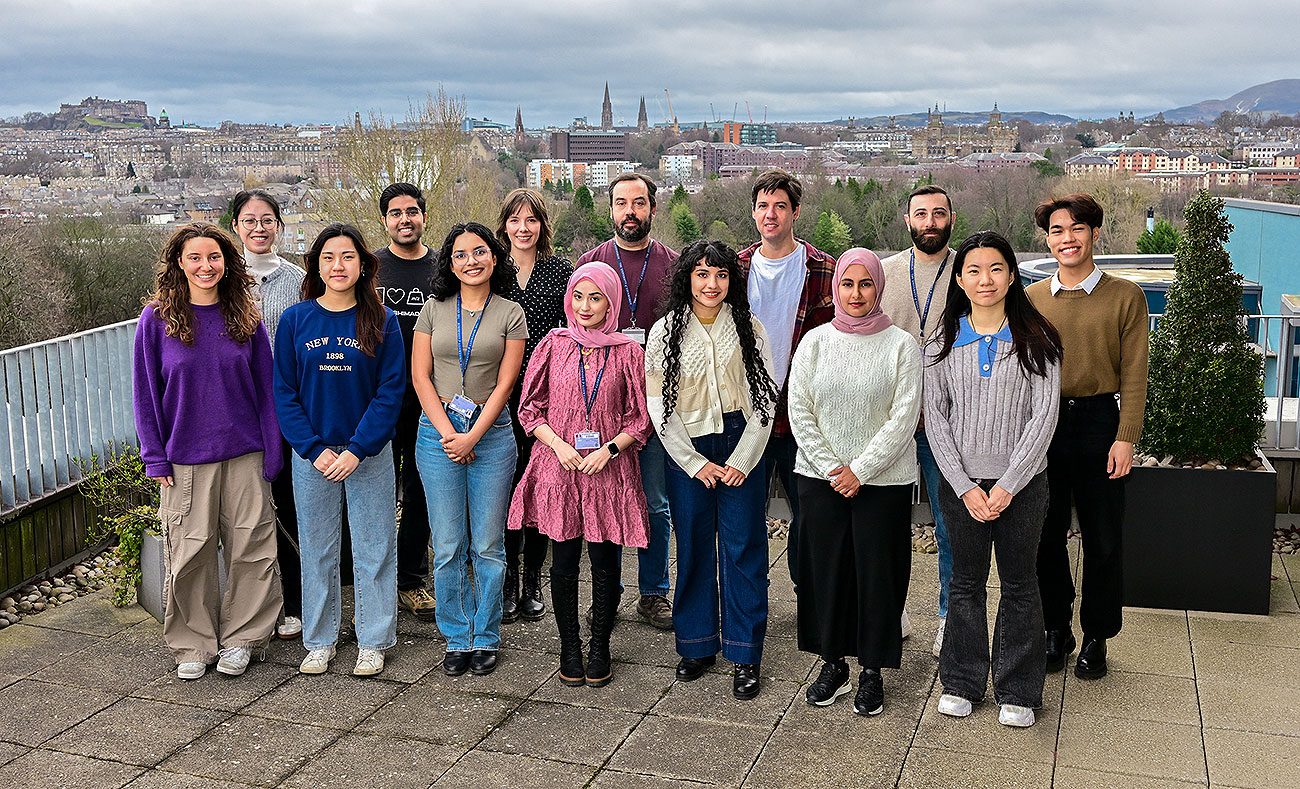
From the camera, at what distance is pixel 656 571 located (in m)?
4.57

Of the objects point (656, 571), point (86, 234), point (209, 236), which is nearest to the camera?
point (209, 236)

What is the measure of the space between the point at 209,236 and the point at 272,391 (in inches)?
24.2

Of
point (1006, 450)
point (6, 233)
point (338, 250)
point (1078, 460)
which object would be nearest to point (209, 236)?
point (338, 250)

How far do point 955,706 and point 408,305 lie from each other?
2640 millimetres

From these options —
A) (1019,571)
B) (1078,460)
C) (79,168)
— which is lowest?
(1019,571)

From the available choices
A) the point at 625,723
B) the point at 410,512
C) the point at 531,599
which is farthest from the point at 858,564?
the point at 410,512

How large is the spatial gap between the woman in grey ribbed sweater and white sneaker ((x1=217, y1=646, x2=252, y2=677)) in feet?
8.43

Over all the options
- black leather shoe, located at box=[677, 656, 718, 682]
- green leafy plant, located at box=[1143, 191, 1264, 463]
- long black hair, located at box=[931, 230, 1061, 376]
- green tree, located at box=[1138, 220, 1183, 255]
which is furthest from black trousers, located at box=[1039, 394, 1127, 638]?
green tree, located at box=[1138, 220, 1183, 255]

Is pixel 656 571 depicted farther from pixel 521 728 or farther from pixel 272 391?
pixel 272 391

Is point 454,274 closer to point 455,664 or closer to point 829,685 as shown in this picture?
point 455,664

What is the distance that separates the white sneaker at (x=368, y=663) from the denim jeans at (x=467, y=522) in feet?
0.86

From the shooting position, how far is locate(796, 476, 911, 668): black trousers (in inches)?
140

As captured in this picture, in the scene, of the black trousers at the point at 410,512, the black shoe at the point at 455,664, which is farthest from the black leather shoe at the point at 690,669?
the black trousers at the point at 410,512

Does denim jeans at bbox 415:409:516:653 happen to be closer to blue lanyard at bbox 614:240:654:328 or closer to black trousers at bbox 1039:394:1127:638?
blue lanyard at bbox 614:240:654:328
